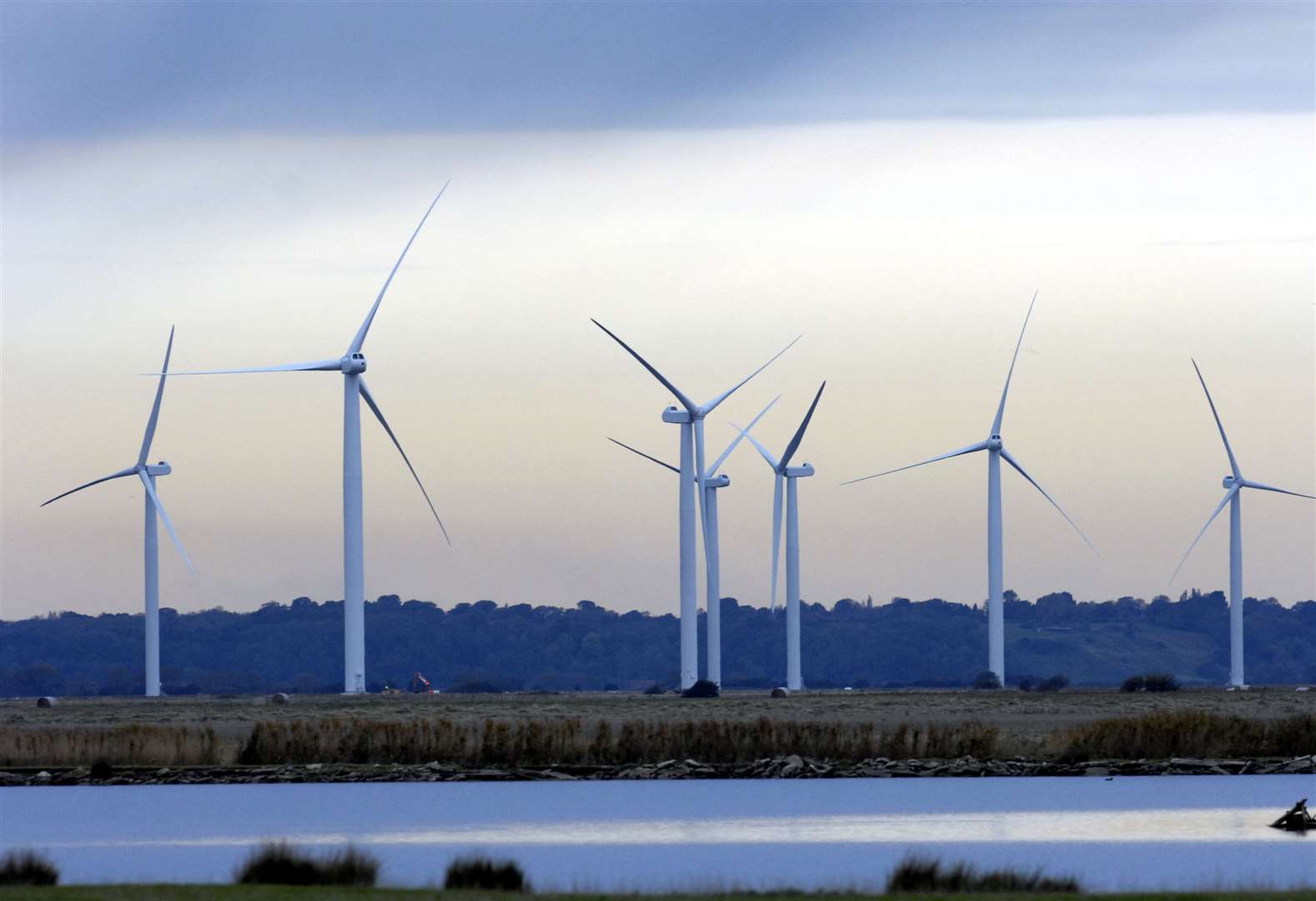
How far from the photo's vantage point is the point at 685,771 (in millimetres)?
59031

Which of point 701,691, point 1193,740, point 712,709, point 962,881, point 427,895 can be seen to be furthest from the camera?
point 701,691

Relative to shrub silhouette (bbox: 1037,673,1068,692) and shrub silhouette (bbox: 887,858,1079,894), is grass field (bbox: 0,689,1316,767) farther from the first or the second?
shrub silhouette (bbox: 1037,673,1068,692)

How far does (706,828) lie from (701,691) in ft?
246

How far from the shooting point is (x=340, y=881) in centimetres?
3139

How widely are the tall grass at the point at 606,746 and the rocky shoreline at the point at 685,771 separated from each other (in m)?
1.22

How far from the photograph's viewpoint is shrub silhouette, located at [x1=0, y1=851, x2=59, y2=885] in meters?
31.5

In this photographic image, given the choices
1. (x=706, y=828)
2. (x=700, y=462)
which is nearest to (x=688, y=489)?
(x=700, y=462)

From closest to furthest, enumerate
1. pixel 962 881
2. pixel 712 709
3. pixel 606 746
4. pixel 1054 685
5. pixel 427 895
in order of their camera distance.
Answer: pixel 427 895 → pixel 962 881 → pixel 606 746 → pixel 712 709 → pixel 1054 685

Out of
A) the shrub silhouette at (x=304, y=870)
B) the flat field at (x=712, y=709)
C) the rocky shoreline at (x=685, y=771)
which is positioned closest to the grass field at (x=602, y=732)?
the flat field at (x=712, y=709)

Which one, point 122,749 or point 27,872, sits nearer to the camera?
point 27,872

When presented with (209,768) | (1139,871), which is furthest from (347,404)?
(1139,871)

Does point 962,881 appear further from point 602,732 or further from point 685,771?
point 602,732

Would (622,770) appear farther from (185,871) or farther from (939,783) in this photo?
(185,871)

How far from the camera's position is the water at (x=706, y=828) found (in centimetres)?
3503
